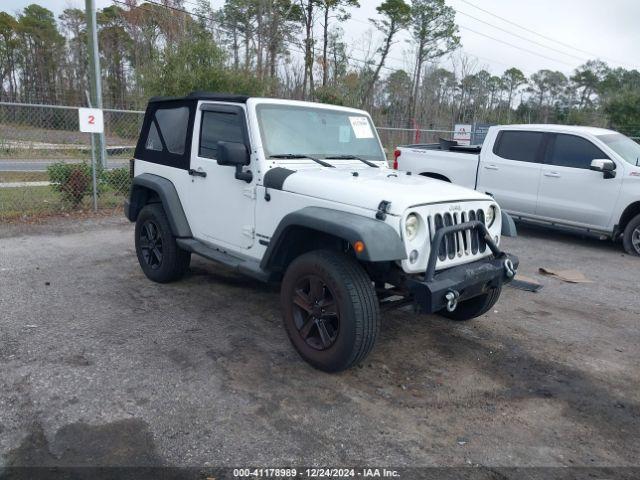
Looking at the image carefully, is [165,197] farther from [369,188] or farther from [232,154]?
[369,188]

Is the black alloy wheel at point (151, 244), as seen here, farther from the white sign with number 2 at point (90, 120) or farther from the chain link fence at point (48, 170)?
the chain link fence at point (48, 170)

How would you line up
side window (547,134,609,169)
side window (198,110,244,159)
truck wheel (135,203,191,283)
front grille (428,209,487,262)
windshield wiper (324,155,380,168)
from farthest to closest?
1. side window (547,134,609,169)
2. truck wheel (135,203,191,283)
3. windshield wiper (324,155,380,168)
4. side window (198,110,244,159)
5. front grille (428,209,487,262)

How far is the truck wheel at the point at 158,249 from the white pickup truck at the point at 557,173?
5.15 meters

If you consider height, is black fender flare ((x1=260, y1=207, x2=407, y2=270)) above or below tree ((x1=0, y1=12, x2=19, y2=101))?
below

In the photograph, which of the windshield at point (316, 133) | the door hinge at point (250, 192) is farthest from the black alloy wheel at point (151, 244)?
the windshield at point (316, 133)

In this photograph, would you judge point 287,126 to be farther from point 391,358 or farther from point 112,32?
point 112,32

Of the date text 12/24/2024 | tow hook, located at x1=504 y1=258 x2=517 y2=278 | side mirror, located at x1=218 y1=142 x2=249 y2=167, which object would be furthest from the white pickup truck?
the date text 12/24/2024

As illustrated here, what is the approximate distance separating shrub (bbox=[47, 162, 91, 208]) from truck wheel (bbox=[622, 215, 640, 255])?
873 cm

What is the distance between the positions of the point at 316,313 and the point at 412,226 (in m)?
0.89

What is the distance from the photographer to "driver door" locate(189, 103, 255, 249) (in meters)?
4.36

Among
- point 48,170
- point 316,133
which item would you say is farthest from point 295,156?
point 48,170

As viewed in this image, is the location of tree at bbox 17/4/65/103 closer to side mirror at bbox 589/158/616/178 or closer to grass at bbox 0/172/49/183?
grass at bbox 0/172/49/183

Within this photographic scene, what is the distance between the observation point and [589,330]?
15.5 feet

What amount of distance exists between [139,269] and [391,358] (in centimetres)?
345
